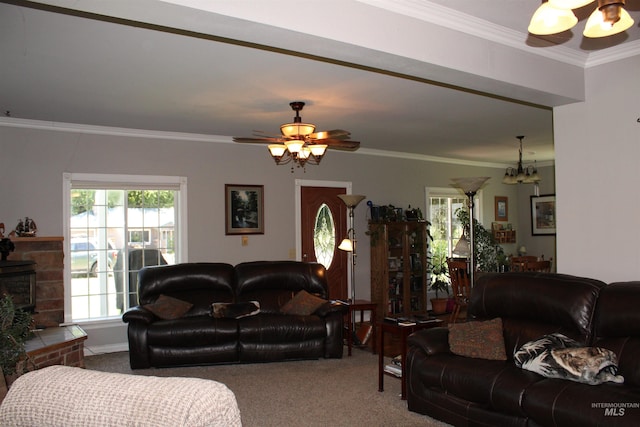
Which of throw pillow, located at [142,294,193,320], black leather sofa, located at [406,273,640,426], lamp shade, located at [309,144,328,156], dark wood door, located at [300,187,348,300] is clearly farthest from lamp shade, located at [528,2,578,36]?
dark wood door, located at [300,187,348,300]

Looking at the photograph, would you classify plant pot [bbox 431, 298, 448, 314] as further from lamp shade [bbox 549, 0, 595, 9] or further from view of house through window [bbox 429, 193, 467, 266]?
lamp shade [bbox 549, 0, 595, 9]

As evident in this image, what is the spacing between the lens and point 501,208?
32.5ft

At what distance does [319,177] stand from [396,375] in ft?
12.1

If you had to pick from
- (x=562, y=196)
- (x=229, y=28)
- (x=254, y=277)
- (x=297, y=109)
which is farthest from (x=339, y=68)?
(x=254, y=277)

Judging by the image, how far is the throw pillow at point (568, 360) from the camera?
2.95 m

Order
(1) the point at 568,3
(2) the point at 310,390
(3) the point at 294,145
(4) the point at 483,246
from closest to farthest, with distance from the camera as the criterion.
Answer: (1) the point at 568,3 → (2) the point at 310,390 → (3) the point at 294,145 → (4) the point at 483,246

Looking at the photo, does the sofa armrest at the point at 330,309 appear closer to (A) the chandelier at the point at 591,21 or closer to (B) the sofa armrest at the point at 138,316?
(B) the sofa armrest at the point at 138,316

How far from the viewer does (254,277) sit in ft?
19.1

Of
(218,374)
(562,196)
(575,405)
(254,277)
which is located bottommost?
(218,374)

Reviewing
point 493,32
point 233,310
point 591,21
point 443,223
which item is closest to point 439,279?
point 443,223

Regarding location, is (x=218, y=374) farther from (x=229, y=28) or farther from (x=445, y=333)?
(x=229, y=28)

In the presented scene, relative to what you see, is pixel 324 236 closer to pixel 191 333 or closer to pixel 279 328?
pixel 279 328

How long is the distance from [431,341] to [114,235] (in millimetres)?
4023

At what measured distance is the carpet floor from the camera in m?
3.73
